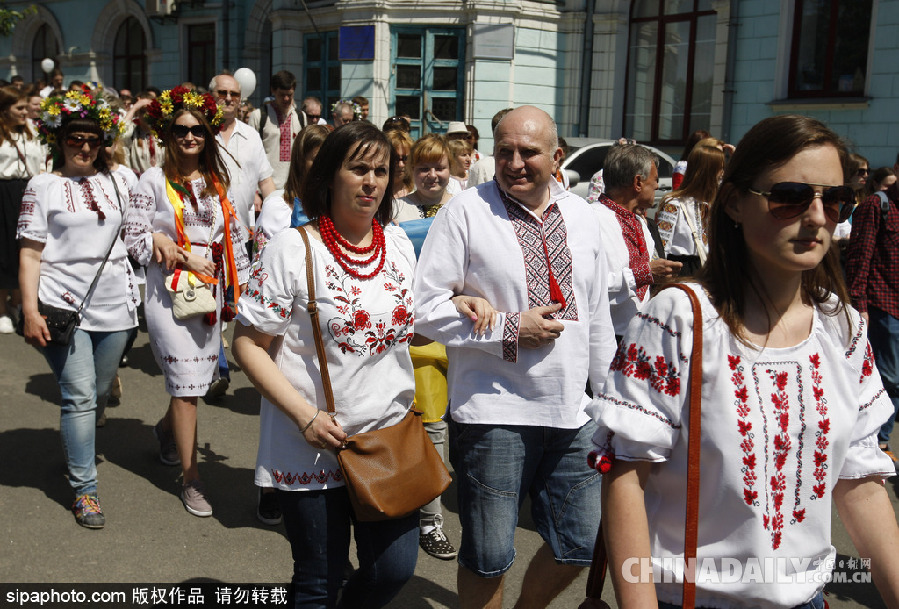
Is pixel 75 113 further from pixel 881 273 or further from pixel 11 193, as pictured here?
pixel 881 273

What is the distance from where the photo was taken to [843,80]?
544 inches

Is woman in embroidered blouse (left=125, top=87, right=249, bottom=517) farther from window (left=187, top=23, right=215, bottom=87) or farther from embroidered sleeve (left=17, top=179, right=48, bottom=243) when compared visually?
window (left=187, top=23, right=215, bottom=87)

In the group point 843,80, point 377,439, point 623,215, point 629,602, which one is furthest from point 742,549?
point 843,80

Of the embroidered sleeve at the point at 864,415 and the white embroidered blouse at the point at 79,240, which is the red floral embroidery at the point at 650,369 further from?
the white embroidered blouse at the point at 79,240

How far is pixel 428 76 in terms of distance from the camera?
17672 millimetres

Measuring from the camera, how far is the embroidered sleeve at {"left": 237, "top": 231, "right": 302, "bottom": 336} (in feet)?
9.18

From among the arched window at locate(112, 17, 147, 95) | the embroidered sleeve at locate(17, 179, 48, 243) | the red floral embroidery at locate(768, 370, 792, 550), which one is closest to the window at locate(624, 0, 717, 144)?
the embroidered sleeve at locate(17, 179, 48, 243)

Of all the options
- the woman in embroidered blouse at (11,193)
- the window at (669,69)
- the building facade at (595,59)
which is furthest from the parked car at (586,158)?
the woman in embroidered blouse at (11,193)

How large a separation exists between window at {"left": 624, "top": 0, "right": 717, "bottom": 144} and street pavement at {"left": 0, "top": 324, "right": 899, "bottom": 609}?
12221 millimetres

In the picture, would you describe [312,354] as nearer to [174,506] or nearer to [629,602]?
[629,602]

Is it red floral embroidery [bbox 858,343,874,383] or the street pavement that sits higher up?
red floral embroidery [bbox 858,343,874,383]

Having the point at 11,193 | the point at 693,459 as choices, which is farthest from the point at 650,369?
the point at 11,193

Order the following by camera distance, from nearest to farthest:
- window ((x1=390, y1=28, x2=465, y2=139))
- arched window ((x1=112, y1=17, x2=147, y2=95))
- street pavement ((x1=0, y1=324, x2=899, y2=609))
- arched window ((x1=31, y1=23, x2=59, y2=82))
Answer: street pavement ((x1=0, y1=324, x2=899, y2=609))
window ((x1=390, y1=28, x2=465, y2=139))
arched window ((x1=112, y1=17, x2=147, y2=95))
arched window ((x1=31, y1=23, x2=59, y2=82))

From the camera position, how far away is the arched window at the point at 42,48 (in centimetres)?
2719
